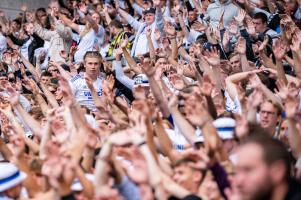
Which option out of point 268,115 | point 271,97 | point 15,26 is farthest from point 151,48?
point 15,26

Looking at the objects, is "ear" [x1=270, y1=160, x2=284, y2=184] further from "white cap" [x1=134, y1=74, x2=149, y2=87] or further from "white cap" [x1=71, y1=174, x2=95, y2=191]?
"white cap" [x1=134, y1=74, x2=149, y2=87]

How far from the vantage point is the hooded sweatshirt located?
9.60 meters

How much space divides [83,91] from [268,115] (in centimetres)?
341

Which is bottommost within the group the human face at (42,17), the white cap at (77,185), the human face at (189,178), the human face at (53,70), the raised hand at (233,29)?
the white cap at (77,185)

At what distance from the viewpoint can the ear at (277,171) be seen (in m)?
3.28

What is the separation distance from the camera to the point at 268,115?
5250mm

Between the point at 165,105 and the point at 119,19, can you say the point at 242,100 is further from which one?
the point at 119,19

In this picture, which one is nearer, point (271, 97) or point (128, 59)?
point (271, 97)

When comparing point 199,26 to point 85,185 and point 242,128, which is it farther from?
point 85,185

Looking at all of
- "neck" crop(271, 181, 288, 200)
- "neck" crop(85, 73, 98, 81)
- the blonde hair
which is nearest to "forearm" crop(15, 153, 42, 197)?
"neck" crop(271, 181, 288, 200)

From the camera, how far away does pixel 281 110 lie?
549 cm

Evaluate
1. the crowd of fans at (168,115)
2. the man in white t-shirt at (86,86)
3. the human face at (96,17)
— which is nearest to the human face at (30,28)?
the crowd of fans at (168,115)

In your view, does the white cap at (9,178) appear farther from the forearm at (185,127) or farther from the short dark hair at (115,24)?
the short dark hair at (115,24)

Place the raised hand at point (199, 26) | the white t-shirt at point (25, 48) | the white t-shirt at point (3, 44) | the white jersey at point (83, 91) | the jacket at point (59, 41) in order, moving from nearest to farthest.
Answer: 1. the white jersey at point (83, 91)
2. the raised hand at point (199, 26)
3. the jacket at point (59, 41)
4. the white t-shirt at point (25, 48)
5. the white t-shirt at point (3, 44)
